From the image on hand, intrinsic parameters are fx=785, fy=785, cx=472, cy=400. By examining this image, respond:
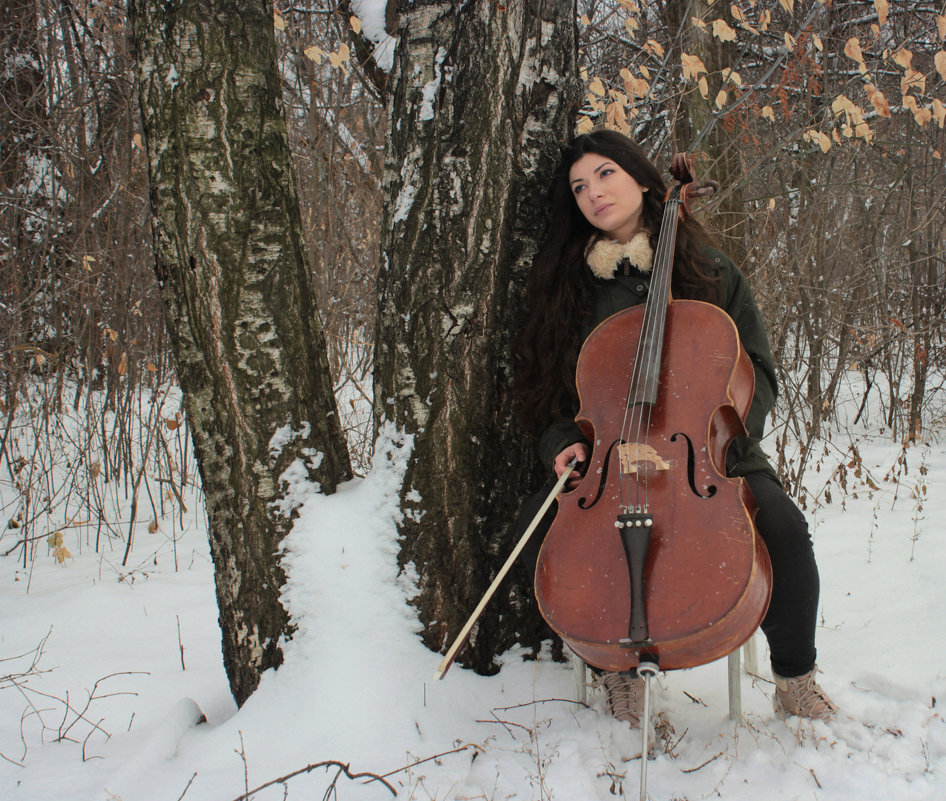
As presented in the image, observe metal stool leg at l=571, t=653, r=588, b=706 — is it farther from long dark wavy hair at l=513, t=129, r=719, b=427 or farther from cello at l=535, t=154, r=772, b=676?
long dark wavy hair at l=513, t=129, r=719, b=427

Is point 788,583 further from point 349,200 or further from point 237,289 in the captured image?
point 349,200

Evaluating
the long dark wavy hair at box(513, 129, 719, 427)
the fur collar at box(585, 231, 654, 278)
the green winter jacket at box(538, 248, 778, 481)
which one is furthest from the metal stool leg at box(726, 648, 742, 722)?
the fur collar at box(585, 231, 654, 278)

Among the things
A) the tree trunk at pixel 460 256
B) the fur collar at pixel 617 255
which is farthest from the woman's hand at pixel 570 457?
the fur collar at pixel 617 255

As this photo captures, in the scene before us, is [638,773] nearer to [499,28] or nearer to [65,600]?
[499,28]

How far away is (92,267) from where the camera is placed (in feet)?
12.4

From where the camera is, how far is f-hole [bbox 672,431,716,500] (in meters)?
1.49

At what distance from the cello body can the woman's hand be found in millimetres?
28

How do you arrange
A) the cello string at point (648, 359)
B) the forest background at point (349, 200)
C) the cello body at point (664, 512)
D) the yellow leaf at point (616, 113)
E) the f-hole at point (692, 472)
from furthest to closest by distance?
the forest background at point (349, 200)
the yellow leaf at point (616, 113)
the cello string at point (648, 359)
the f-hole at point (692, 472)
the cello body at point (664, 512)

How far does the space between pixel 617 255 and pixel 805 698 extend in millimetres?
1101

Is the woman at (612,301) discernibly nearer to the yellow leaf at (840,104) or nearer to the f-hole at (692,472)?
the f-hole at (692,472)

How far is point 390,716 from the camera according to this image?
5.58 feet

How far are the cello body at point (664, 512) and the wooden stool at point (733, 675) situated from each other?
0.34 metres

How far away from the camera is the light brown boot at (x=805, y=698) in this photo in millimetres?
1710

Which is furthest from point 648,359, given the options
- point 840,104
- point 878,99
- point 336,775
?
point 878,99
